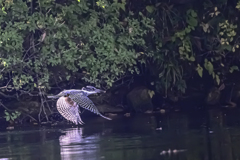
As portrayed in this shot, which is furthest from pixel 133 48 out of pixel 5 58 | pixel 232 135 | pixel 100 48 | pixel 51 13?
pixel 232 135

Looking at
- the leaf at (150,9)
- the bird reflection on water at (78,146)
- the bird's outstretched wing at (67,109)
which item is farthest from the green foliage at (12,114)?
the leaf at (150,9)

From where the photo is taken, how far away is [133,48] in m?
14.5

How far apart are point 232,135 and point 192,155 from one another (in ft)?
6.23

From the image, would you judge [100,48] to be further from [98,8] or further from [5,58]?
[5,58]

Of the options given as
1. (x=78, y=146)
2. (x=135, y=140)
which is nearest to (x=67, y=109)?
(x=135, y=140)

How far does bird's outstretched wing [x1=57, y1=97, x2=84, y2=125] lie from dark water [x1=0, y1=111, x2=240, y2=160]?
0.92 ft

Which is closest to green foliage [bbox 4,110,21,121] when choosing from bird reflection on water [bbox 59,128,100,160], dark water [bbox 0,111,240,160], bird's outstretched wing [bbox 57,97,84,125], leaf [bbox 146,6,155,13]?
dark water [bbox 0,111,240,160]

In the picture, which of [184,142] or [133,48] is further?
[133,48]

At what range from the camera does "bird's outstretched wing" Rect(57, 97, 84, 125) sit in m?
12.2

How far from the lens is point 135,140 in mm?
9867

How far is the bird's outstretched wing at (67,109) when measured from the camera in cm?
1218

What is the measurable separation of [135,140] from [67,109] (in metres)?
2.77

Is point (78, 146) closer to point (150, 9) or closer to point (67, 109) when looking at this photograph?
point (67, 109)

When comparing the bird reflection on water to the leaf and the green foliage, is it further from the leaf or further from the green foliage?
the leaf
